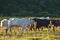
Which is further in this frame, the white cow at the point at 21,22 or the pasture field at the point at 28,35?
the white cow at the point at 21,22

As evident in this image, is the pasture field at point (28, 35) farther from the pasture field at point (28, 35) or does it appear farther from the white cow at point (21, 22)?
the white cow at point (21, 22)

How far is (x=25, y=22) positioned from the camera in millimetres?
19859

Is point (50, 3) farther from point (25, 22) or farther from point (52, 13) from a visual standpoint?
point (25, 22)

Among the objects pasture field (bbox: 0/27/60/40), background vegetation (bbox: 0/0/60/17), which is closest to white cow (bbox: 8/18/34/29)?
pasture field (bbox: 0/27/60/40)

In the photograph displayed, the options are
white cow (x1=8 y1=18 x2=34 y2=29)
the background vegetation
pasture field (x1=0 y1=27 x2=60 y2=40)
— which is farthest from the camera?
the background vegetation

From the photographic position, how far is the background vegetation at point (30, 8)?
45.4 metres

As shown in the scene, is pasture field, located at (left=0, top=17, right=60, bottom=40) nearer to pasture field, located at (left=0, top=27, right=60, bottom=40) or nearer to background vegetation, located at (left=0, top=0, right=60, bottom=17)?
pasture field, located at (left=0, top=27, right=60, bottom=40)

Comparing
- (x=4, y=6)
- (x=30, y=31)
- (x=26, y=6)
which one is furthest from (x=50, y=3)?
(x=30, y=31)

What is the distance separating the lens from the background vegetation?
1789 inches

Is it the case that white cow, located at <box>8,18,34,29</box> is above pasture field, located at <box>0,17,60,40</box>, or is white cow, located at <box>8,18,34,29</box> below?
above

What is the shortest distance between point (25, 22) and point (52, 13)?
26428 millimetres

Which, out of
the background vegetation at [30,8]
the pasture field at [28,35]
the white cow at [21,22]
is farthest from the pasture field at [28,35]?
the background vegetation at [30,8]

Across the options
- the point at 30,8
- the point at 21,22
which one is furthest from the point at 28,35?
the point at 30,8

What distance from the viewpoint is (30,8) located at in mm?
47750
